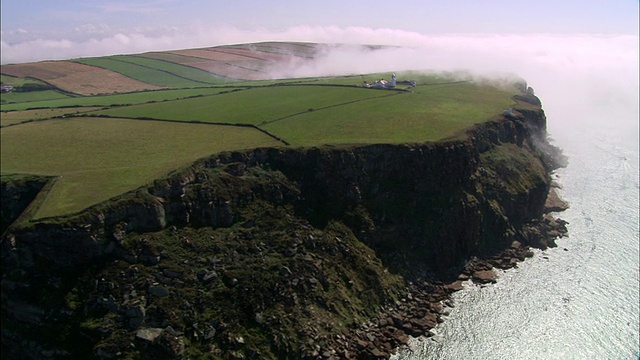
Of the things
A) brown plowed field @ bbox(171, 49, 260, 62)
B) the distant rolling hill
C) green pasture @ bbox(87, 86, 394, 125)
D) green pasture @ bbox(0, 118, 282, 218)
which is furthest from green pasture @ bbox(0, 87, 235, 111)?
brown plowed field @ bbox(171, 49, 260, 62)

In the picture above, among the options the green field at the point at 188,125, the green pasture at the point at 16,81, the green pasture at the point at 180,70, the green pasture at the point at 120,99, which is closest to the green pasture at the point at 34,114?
the green field at the point at 188,125

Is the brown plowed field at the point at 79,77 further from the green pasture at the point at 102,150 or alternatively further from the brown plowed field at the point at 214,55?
the green pasture at the point at 102,150

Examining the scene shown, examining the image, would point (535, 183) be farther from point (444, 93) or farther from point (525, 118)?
point (444, 93)

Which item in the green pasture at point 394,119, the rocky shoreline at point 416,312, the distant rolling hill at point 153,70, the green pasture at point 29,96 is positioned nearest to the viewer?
the rocky shoreline at point 416,312

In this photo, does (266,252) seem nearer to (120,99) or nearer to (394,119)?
(394,119)

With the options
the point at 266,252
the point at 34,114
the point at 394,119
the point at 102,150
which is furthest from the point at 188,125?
the point at 34,114

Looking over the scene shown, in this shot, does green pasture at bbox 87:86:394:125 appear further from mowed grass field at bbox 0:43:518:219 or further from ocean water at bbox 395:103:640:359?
ocean water at bbox 395:103:640:359

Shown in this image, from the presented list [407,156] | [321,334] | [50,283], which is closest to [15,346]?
[50,283]
